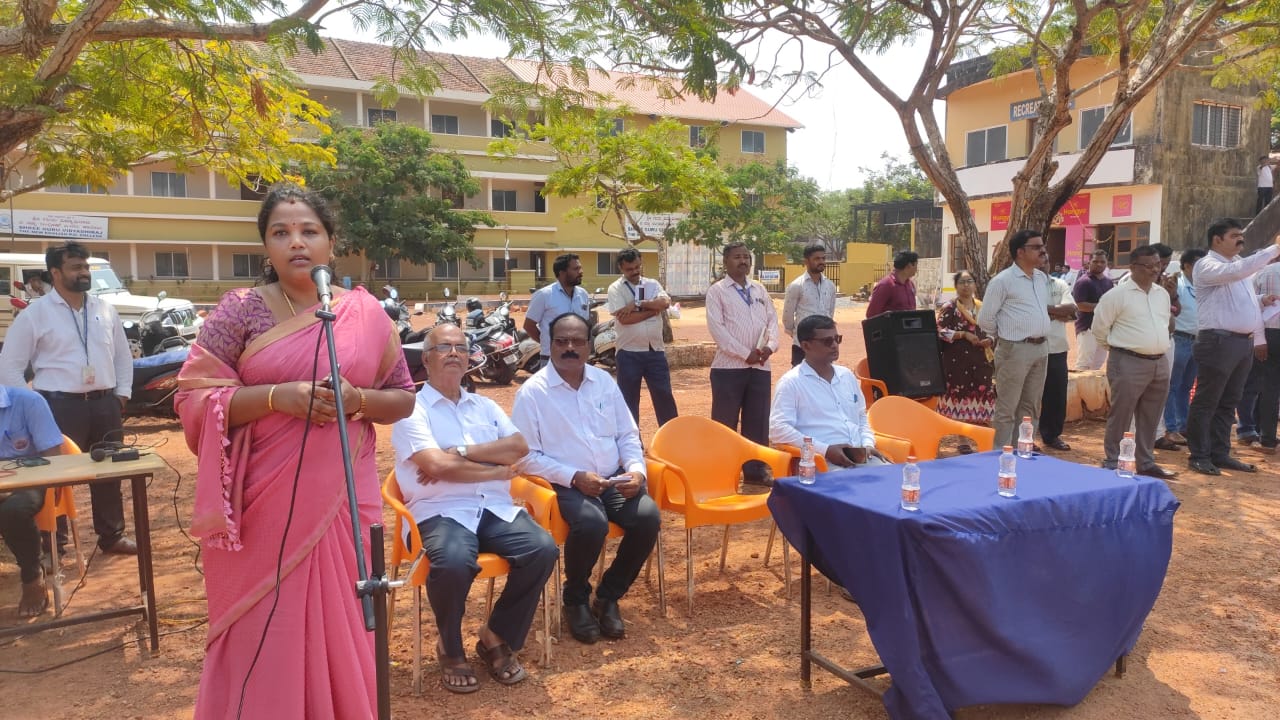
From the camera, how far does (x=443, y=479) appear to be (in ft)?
12.3

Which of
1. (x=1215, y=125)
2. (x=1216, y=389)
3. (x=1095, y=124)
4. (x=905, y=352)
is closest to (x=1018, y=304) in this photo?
(x=905, y=352)

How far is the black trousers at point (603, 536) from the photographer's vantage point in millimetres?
4043

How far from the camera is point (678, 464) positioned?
489 cm

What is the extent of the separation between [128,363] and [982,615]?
5.15 m

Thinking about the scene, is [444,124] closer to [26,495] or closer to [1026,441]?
[26,495]

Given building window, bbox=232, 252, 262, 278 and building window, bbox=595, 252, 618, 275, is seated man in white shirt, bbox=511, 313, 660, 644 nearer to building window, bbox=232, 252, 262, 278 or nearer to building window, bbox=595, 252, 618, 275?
building window, bbox=232, 252, 262, 278

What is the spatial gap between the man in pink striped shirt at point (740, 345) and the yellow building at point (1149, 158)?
58.3ft

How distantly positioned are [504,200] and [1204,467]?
30218 millimetres

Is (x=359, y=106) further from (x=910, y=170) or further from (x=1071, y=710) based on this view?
(x=1071, y=710)

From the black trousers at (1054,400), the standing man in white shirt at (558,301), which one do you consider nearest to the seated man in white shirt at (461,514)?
the standing man in white shirt at (558,301)

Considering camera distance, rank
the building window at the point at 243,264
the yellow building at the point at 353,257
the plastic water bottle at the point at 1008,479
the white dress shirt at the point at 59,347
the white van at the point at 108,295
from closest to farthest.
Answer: the plastic water bottle at the point at 1008,479 < the white dress shirt at the point at 59,347 < the white van at the point at 108,295 < the yellow building at the point at 353,257 < the building window at the point at 243,264

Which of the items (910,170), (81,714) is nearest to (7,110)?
(81,714)

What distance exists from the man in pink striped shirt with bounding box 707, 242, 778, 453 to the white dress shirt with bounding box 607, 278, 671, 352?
18.2 inches

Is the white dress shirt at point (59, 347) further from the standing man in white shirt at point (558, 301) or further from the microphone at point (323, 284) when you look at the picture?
the microphone at point (323, 284)
